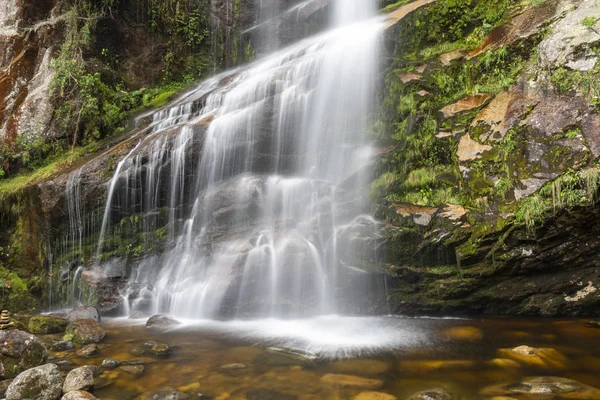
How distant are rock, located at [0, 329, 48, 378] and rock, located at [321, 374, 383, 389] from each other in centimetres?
354

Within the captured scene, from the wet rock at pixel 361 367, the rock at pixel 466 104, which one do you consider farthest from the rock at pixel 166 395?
the rock at pixel 466 104

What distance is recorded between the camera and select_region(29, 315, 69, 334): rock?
686 cm

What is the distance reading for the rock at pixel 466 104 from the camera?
296 inches

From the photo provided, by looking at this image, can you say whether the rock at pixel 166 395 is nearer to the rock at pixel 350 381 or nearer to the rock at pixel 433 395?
the rock at pixel 350 381

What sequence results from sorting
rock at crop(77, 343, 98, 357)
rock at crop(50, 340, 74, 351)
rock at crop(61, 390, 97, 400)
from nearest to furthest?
rock at crop(61, 390, 97, 400)
rock at crop(77, 343, 98, 357)
rock at crop(50, 340, 74, 351)

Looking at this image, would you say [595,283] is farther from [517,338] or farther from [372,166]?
[372,166]

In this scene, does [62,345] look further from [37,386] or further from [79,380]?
[37,386]

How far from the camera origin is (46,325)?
691 centimetres

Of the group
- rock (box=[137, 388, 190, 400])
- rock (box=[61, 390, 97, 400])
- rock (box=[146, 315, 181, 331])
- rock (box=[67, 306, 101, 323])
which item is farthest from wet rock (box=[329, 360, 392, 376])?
rock (box=[67, 306, 101, 323])

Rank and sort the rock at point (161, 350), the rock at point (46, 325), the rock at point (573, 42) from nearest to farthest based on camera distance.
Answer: the rock at point (161, 350) → the rock at point (573, 42) → the rock at point (46, 325)

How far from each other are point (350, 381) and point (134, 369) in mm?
2643

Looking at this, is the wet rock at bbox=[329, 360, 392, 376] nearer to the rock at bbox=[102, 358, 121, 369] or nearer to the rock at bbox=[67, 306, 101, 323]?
the rock at bbox=[102, 358, 121, 369]

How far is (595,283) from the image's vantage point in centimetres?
607

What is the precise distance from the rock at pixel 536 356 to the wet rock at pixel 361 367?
1457mm
